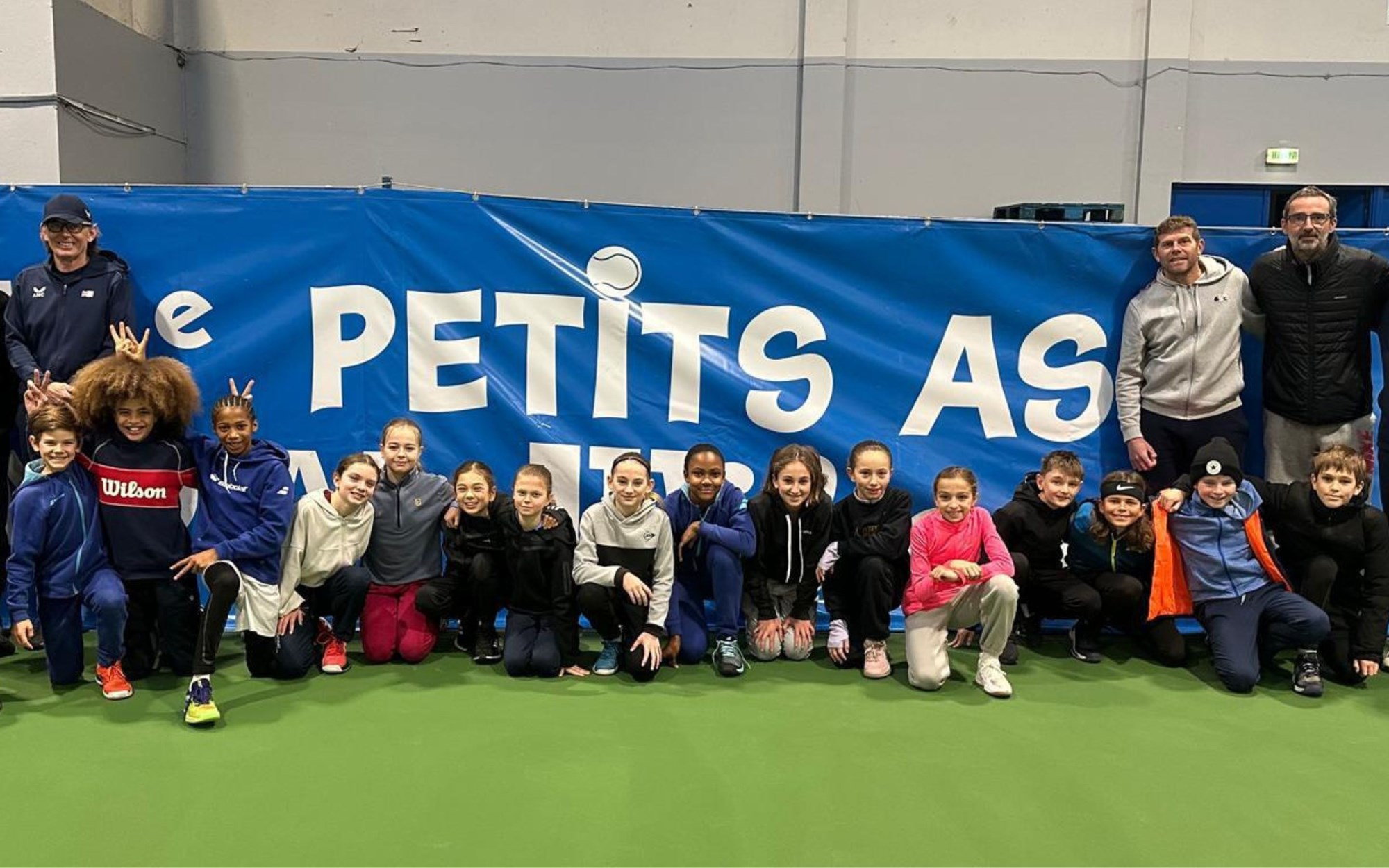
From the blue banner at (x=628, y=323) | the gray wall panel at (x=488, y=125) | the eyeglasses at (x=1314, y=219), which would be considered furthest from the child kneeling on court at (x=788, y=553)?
the gray wall panel at (x=488, y=125)

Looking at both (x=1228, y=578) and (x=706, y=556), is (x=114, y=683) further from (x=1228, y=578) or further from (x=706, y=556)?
(x=1228, y=578)

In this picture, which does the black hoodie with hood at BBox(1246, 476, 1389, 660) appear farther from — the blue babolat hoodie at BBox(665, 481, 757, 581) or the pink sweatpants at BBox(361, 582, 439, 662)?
the pink sweatpants at BBox(361, 582, 439, 662)

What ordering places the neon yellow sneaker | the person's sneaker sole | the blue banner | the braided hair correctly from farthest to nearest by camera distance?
the blue banner → the braided hair → the person's sneaker sole → the neon yellow sneaker

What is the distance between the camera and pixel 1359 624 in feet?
12.6

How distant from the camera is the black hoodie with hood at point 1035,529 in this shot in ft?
13.4

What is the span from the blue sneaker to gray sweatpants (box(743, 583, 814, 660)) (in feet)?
1.89

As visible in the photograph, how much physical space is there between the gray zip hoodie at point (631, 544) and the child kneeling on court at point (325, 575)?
88 cm

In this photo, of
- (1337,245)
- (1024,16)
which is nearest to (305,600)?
(1337,245)

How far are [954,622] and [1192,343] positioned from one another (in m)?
1.63

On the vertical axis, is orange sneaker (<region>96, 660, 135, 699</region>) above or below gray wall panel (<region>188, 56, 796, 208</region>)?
below

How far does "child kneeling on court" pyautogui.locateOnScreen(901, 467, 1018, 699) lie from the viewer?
3.70 meters

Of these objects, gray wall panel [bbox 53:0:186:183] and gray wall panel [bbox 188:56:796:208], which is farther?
gray wall panel [bbox 188:56:796:208]

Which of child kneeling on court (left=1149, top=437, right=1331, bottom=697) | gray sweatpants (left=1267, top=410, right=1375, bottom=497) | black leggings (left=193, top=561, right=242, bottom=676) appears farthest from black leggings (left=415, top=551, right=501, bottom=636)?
gray sweatpants (left=1267, top=410, right=1375, bottom=497)

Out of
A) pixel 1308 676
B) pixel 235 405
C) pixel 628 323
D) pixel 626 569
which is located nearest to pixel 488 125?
pixel 628 323
